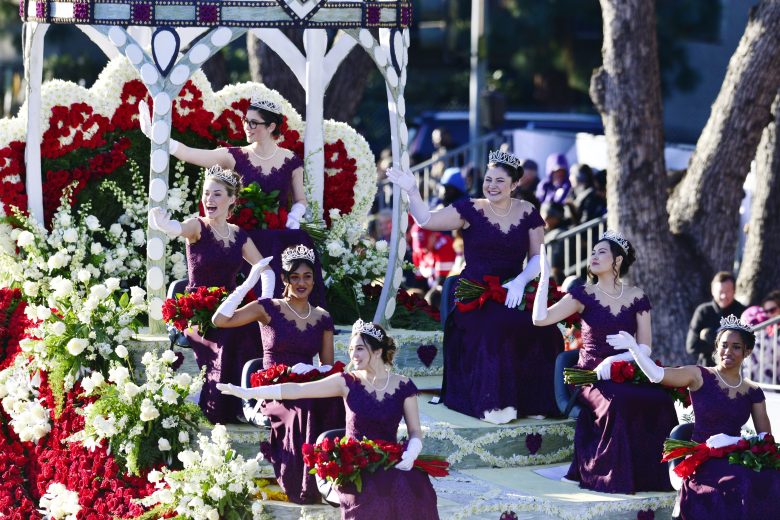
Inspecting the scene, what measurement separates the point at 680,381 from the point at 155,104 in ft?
12.6

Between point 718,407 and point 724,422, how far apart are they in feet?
0.30

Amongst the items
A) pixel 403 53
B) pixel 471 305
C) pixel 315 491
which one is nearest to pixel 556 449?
pixel 471 305

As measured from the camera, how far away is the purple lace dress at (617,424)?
9.71m

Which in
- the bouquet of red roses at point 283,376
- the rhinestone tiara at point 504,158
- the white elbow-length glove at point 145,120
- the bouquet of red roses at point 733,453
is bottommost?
the bouquet of red roses at point 733,453

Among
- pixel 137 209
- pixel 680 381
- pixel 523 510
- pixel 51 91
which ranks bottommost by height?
pixel 523 510

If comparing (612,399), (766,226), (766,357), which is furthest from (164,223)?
(766,226)

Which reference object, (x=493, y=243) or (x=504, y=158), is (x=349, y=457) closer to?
(x=493, y=243)

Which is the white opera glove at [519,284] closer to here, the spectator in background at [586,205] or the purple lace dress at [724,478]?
the purple lace dress at [724,478]

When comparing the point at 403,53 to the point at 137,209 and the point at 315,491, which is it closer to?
the point at 137,209

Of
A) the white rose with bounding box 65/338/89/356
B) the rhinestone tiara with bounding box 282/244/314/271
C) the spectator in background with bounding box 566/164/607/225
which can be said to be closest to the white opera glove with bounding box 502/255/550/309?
the rhinestone tiara with bounding box 282/244/314/271

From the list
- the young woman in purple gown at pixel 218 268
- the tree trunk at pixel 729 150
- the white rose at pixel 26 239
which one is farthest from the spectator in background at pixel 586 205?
the white rose at pixel 26 239

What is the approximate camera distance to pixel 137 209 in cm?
1189

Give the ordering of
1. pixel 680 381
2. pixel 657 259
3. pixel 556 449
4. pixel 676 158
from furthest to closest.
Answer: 1. pixel 676 158
2. pixel 657 259
3. pixel 556 449
4. pixel 680 381

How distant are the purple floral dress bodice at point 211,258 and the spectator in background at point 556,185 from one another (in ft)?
21.2
